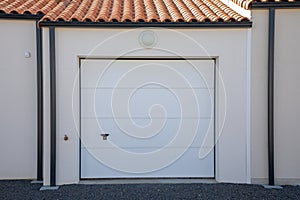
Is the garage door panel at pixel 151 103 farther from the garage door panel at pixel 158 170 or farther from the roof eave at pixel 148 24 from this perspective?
the roof eave at pixel 148 24

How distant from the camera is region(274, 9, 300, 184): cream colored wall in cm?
786

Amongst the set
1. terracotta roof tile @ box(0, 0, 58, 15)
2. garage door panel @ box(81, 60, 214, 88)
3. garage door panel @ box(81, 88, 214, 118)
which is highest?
terracotta roof tile @ box(0, 0, 58, 15)

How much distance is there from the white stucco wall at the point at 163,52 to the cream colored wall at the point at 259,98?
0.66 feet

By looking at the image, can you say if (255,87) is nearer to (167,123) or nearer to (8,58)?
(167,123)

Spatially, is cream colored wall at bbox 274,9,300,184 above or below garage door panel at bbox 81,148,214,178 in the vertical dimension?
above

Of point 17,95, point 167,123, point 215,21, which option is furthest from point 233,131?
point 17,95

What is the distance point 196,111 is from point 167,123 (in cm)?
78

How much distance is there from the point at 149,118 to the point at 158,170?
1.31 metres

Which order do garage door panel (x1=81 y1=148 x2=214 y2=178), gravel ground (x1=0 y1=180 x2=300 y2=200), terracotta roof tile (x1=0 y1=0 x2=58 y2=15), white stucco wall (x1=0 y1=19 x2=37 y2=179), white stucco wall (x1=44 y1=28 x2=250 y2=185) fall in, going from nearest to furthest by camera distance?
1. gravel ground (x1=0 y1=180 x2=300 y2=200)
2. white stucco wall (x1=44 y1=28 x2=250 y2=185)
3. garage door panel (x1=81 y1=148 x2=214 y2=178)
4. white stucco wall (x1=0 y1=19 x2=37 y2=179)
5. terracotta roof tile (x1=0 y1=0 x2=58 y2=15)

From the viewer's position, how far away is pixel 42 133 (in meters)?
8.27

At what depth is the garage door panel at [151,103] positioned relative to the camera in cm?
827

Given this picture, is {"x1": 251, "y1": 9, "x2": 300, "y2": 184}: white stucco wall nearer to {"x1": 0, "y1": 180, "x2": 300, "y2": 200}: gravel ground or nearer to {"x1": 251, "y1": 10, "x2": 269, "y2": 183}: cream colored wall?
{"x1": 251, "y1": 10, "x2": 269, "y2": 183}: cream colored wall

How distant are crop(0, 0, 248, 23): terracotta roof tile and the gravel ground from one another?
3872 mm

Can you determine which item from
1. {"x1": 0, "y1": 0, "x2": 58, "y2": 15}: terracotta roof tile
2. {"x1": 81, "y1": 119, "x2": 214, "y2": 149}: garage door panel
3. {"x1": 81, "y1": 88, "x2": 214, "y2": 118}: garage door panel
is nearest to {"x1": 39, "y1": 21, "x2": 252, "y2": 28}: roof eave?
{"x1": 0, "y1": 0, "x2": 58, "y2": 15}: terracotta roof tile
